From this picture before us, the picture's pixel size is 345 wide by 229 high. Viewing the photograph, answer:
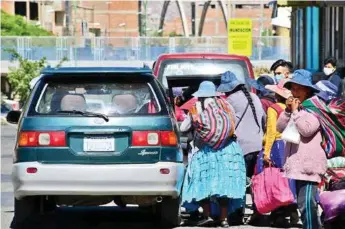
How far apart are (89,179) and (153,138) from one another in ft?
2.48

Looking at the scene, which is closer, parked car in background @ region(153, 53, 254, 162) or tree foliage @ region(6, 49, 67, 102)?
parked car in background @ region(153, 53, 254, 162)

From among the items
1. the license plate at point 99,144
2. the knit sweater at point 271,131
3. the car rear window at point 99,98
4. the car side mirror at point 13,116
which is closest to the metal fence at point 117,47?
the car side mirror at point 13,116

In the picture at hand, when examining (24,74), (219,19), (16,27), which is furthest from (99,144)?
(219,19)

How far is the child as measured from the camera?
8.95 metres

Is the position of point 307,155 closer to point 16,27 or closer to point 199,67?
point 199,67

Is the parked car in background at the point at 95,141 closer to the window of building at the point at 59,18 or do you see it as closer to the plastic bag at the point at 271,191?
the plastic bag at the point at 271,191

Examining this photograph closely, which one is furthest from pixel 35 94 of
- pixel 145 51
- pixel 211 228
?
pixel 145 51

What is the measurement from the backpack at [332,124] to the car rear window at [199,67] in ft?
18.8

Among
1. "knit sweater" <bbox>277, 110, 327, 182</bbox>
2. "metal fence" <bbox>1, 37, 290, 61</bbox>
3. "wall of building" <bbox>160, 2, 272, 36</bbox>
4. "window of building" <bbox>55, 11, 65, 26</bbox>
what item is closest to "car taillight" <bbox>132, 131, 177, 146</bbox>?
"knit sweater" <bbox>277, 110, 327, 182</bbox>

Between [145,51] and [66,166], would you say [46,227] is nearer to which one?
[66,166]

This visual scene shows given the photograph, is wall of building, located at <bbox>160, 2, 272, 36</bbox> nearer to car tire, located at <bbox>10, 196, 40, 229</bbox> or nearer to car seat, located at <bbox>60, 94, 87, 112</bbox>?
car tire, located at <bbox>10, 196, 40, 229</bbox>

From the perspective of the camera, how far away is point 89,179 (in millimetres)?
10312

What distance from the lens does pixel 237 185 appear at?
36.8 ft

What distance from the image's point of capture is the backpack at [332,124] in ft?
29.5
